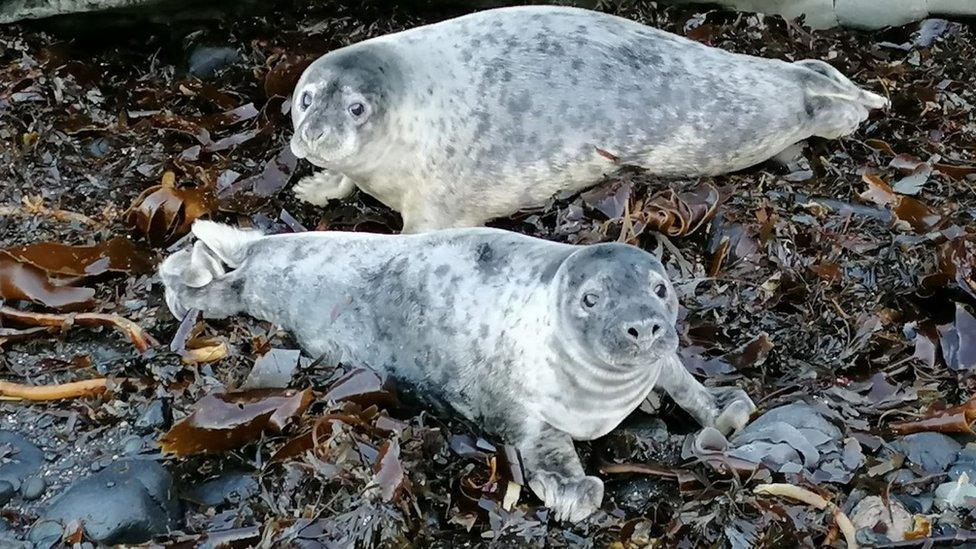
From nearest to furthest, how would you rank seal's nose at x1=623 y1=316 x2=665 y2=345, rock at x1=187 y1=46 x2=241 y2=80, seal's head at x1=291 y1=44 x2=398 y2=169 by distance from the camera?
1. seal's nose at x1=623 y1=316 x2=665 y2=345
2. seal's head at x1=291 y1=44 x2=398 y2=169
3. rock at x1=187 y1=46 x2=241 y2=80

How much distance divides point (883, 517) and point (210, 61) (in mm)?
3312

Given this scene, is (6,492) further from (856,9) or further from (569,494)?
(856,9)

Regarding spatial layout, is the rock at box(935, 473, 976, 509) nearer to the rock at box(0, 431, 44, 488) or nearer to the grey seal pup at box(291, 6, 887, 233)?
the grey seal pup at box(291, 6, 887, 233)

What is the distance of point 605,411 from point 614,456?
0.16 meters

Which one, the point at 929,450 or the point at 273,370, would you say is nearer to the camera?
the point at 929,450

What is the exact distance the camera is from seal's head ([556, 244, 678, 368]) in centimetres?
257

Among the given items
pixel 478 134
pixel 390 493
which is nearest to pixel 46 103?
pixel 478 134

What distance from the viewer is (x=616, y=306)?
2604 mm

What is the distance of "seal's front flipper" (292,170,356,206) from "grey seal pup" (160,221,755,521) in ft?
1.91

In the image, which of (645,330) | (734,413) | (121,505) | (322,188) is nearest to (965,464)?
(734,413)

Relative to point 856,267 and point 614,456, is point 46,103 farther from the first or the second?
point 856,267

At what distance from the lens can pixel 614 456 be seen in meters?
2.91

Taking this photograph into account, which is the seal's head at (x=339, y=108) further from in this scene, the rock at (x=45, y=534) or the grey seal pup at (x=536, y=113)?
the rock at (x=45, y=534)

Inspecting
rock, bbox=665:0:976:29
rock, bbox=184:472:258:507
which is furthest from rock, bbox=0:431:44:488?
rock, bbox=665:0:976:29
